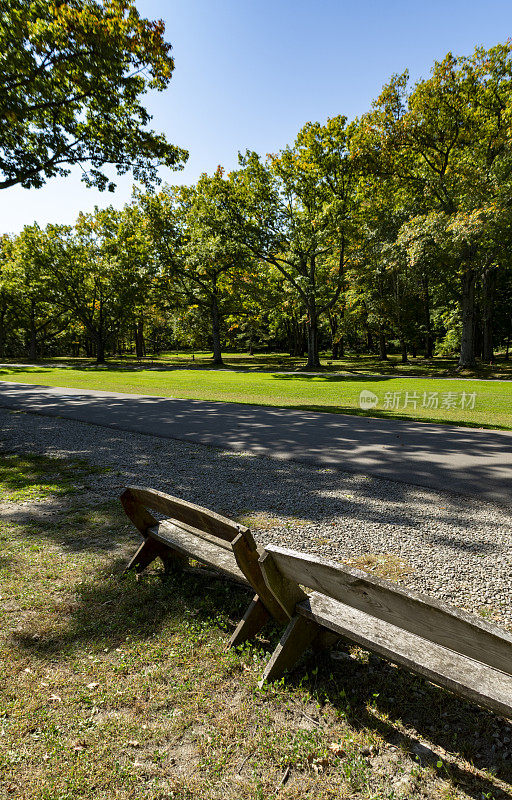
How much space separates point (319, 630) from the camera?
103 inches

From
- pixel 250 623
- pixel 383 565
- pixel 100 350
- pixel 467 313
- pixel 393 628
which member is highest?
pixel 467 313

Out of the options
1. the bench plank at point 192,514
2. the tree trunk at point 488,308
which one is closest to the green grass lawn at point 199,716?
the bench plank at point 192,514

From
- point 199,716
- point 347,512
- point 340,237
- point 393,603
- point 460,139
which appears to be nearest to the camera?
point 393,603

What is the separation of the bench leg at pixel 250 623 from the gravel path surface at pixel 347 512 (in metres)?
1.23

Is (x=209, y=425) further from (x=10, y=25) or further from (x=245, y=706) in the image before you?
(x=10, y=25)

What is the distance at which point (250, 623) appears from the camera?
2660 mm

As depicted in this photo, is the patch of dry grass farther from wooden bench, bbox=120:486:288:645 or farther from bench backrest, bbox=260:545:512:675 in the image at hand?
bench backrest, bbox=260:545:512:675

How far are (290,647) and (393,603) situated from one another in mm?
945

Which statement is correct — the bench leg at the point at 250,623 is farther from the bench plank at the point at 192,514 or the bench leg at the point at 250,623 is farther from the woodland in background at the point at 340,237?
the woodland in background at the point at 340,237

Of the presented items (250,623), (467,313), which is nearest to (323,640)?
(250,623)

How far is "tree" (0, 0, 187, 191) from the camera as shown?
993 cm

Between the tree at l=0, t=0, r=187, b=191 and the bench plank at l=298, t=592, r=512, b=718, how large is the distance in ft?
43.3

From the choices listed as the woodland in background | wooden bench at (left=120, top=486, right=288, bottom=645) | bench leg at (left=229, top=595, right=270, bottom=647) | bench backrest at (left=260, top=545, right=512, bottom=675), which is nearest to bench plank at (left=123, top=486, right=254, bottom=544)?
wooden bench at (left=120, top=486, right=288, bottom=645)

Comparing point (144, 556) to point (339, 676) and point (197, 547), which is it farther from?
point (339, 676)
